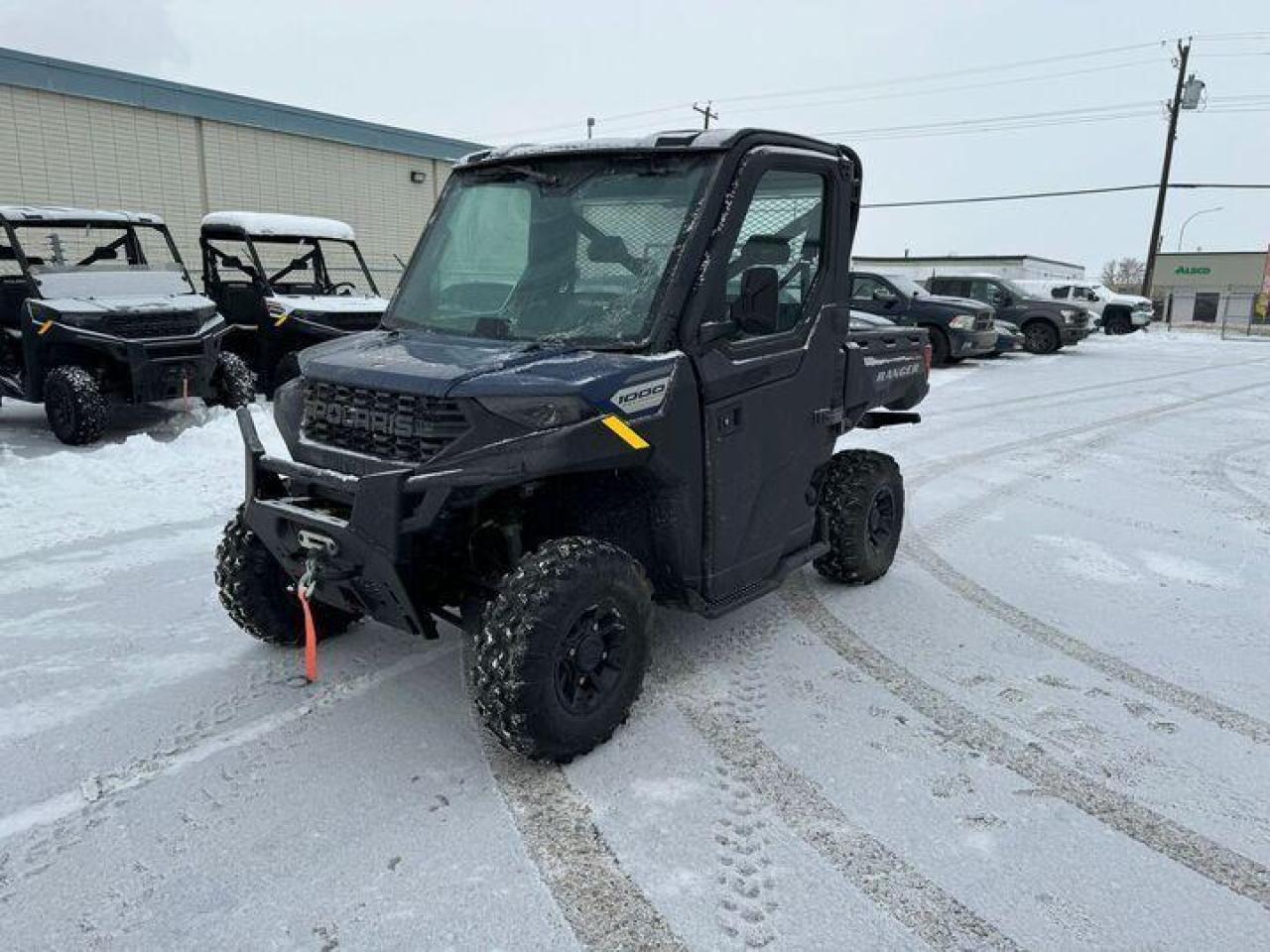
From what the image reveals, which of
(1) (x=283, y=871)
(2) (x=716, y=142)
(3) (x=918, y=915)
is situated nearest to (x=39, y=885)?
(1) (x=283, y=871)

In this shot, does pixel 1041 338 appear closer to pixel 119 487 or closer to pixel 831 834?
pixel 119 487

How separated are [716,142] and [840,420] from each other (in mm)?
1575

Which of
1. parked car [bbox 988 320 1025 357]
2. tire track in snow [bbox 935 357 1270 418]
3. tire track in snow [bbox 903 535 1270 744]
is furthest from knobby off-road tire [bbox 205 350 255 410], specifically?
parked car [bbox 988 320 1025 357]

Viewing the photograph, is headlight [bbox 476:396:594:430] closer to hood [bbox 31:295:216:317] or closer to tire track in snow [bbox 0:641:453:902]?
tire track in snow [bbox 0:641:453:902]

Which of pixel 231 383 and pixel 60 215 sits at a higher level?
pixel 60 215

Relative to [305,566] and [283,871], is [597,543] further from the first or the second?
[283,871]

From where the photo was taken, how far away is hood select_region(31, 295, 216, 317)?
867 centimetres

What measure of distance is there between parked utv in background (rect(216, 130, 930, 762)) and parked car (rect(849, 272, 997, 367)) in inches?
512

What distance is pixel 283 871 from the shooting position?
104 inches

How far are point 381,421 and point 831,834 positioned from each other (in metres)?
1.99

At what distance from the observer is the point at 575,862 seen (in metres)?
2.70

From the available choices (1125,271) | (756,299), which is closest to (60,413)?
(756,299)

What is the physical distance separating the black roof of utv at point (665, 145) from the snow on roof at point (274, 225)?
26.5 ft

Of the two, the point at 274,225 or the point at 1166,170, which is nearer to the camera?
the point at 274,225
